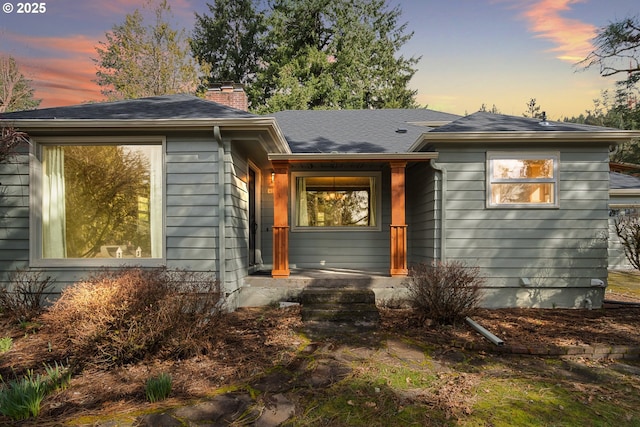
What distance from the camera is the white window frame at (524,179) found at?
613 centimetres

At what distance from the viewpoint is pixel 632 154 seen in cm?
2528

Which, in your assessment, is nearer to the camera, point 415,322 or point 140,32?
point 415,322

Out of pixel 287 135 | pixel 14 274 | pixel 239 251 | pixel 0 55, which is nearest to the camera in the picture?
pixel 14 274

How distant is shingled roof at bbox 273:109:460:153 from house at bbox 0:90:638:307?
1.37 m

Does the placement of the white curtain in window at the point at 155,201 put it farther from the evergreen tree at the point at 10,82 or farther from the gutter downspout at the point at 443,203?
the evergreen tree at the point at 10,82

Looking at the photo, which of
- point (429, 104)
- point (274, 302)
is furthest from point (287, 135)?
point (429, 104)

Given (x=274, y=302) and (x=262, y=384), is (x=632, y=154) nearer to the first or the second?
(x=274, y=302)

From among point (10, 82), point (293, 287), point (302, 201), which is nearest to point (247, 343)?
point (293, 287)

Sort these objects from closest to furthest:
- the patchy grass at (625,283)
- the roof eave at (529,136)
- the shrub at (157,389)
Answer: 1. the shrub at (157,389)
2. the roof eave at (529,136)
3. the patchy grass at (625,283)

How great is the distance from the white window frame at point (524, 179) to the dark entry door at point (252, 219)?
4.59 meters

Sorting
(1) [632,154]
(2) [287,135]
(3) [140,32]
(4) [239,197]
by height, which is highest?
(3) [140,32]

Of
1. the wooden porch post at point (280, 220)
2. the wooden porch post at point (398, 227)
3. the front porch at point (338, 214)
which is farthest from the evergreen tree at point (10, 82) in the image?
the wooden porch post at point (398, 227)

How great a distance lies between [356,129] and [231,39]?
17264 millimetres

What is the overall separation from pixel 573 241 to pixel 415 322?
343cm
